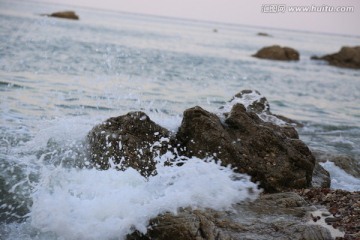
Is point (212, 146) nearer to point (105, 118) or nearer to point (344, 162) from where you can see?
point (344, 162)

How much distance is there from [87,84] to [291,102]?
839 centimetres

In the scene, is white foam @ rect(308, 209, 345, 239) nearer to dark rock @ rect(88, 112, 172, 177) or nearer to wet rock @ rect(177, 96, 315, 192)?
wet rock @ rect(177, 96, 315, 192)

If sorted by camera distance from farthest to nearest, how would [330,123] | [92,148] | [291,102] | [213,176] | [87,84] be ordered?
1. [291,102]
2. [87,84]
3. [330,123]
4. [92,148]
5. [213,176]

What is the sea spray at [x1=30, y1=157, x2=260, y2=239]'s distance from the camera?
558cm

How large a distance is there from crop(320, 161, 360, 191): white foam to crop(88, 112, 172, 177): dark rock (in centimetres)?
339

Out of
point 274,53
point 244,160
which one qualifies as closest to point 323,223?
point 244,160

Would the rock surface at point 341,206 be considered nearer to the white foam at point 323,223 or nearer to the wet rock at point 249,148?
the white foam at point 323,223

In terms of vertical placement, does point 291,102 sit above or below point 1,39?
below

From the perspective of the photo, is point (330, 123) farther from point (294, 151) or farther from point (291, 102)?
point (294, 151)

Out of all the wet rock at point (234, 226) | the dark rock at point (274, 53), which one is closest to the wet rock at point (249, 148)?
the wet rock at point (234, 226)

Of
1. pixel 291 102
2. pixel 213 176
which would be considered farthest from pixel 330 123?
pixel 213 176

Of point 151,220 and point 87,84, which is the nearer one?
point 151,220

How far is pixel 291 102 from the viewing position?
749 inches

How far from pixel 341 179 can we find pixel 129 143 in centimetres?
438
